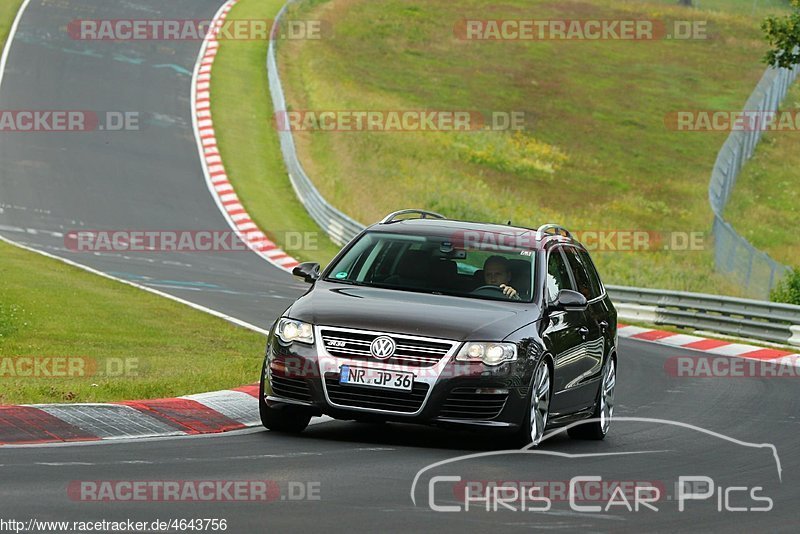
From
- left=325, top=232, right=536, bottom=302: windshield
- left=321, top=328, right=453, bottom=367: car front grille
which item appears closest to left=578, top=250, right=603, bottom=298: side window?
left=325, top=232, right=536, bottom=302: windshield

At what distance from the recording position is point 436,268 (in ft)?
39.4

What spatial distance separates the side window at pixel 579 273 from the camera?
42.5ft

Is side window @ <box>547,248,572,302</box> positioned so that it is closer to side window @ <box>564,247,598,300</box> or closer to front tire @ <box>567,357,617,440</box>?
side window @ <box>564,247,598,300</box>

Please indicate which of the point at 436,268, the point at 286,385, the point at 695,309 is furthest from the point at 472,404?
the point at 695,309

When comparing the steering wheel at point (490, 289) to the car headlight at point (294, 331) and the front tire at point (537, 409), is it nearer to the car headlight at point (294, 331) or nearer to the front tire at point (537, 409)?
the front tire at point (537, 409)

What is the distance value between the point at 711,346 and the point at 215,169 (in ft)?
60.8

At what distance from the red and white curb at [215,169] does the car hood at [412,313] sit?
62.0ft

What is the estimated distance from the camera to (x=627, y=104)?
60.4 meters

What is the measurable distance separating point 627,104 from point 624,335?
119 feet

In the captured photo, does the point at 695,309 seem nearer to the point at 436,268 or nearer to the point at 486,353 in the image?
the point at 436,268

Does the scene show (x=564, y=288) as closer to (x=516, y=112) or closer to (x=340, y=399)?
(x=340, y=399)

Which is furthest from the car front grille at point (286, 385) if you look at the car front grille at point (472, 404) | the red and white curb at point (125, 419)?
the car front grille at point (472, 404)

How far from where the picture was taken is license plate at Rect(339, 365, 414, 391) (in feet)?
34.7

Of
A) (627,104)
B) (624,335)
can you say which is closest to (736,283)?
(624,335)
